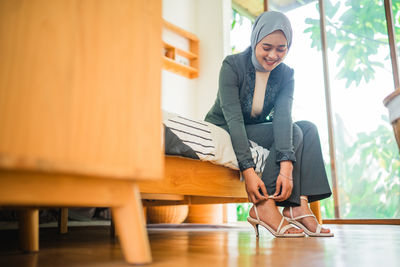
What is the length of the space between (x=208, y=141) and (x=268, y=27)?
520mm

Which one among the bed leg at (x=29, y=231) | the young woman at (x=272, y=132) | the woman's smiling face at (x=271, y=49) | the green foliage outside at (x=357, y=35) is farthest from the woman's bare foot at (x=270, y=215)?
the green foliage outside at (x=357, y=35)

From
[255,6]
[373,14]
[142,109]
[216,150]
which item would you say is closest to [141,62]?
[142,109]

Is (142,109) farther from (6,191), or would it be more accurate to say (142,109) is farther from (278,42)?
A: (278,42)

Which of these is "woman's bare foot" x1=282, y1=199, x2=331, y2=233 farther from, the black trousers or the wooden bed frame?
the wooden bed frame

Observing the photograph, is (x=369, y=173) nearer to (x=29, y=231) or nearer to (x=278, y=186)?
(x=278, y=186)

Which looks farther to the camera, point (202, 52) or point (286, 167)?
point (202, 52)

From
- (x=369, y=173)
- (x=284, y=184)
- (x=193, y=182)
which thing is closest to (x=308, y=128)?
(x=284, y=184)

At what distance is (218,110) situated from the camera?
5.42 feet

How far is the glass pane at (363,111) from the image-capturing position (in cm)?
326

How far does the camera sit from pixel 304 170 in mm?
1401

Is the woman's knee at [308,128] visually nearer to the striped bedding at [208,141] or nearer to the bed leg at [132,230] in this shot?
the striped bedding at [208,141]

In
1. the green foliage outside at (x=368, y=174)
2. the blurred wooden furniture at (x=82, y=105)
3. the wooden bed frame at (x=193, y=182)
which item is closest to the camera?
the blurred wooden furniture at (x=82, y=105)

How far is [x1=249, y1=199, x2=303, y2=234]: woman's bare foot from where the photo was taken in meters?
1.27

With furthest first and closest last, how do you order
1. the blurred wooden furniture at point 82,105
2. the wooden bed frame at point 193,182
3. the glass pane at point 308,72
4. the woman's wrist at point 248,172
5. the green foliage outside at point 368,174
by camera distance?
the glass pane at point 308,72, the green foliage outside at point 368,174, the woman's wrist at point 248,172, the wooden bed frame at point 193,182, the blurred wooden furniture at point 82,105
